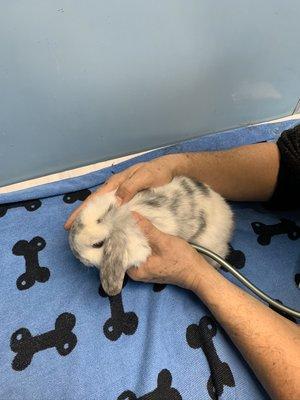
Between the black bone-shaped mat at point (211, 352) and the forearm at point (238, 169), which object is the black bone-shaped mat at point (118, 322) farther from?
the forearm at point (238, 169)

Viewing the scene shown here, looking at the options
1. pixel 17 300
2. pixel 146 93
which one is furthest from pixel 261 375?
pixel 146 93

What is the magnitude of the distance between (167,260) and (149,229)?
0.09 meters

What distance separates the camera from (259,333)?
858mm

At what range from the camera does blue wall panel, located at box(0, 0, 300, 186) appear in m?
1.00

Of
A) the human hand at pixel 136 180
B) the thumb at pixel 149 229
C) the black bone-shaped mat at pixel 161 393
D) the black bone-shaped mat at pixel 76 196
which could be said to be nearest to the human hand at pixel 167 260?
the thumb at pixel 149 229

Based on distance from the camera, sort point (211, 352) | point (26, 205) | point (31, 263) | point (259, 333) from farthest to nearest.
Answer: point (26, 205), point (31, 263), point (211, 352), point (259, 333)

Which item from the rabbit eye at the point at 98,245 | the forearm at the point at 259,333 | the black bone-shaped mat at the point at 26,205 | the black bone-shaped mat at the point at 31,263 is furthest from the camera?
the black bone-shaped mat at the point at 26,205

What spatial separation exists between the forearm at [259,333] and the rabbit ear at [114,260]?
0.20 m

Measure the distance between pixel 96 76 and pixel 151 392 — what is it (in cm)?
89

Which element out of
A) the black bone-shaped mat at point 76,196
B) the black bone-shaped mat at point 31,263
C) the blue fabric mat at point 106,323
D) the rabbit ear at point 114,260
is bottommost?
the blue fabric mat at point 106,323

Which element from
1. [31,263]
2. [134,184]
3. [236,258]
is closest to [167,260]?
[134,184]

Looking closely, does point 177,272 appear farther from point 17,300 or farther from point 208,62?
point 208,62

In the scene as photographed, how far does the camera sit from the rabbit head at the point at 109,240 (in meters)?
0.87

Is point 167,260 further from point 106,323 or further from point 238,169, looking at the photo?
point 238,169
